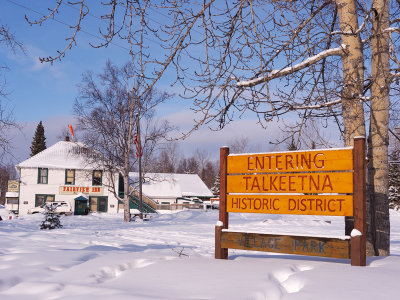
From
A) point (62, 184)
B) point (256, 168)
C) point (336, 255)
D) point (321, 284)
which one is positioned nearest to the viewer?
point (321, 284)

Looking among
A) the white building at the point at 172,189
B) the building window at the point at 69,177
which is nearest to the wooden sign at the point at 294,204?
the building window at the point at 69,177

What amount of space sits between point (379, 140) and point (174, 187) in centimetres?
4493

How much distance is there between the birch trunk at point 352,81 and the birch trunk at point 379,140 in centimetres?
33

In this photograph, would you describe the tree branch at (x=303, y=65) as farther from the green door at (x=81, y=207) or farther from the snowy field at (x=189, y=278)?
the green door at (x=81, y=207)

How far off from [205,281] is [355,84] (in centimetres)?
421

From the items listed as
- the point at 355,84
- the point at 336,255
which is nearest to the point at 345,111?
the point at 355,84

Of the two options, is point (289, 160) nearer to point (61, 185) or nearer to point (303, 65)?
point (303, 65)

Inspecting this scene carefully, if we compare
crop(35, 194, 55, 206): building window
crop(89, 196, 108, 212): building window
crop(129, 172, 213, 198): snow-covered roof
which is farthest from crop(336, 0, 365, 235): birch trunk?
crop(129, 172, 213, 198): snow-covered roof

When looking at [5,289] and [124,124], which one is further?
[124,124]

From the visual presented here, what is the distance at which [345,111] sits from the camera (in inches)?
273

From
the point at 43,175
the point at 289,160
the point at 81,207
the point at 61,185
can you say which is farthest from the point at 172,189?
the point at 289,160

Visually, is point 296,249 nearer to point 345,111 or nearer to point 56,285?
point 345,111

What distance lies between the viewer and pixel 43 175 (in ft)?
123

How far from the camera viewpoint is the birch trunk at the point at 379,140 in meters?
6.85
